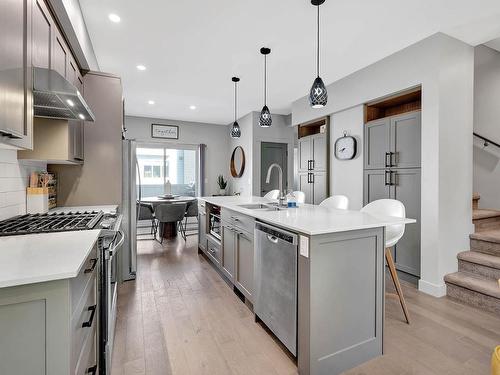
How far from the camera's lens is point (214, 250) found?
3.46m

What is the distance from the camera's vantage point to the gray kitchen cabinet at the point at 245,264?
2.34 metres

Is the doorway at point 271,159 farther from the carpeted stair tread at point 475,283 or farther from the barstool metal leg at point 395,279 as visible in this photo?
the barstool metal leg at point 395,279

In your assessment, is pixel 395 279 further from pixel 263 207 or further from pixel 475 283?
pixel 263 207

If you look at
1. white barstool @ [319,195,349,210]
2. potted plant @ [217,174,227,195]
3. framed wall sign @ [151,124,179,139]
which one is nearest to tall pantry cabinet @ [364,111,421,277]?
white barstool @ [319,195,349,210]

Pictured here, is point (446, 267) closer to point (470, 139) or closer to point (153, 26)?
point (470, 139)

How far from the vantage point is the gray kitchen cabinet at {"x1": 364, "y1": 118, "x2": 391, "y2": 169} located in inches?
133

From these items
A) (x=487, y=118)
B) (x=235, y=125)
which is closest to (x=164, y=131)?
(x=235, y=125)

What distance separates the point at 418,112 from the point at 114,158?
3.43 metres

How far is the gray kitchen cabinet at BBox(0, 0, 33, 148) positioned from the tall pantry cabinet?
11.3ft

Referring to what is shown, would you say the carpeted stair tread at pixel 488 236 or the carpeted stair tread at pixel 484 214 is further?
the carpeted stair tread at pixel 484 214

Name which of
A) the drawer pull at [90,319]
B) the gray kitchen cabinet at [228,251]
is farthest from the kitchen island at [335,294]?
the drawer pull at [90,319]

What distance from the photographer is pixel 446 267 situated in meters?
2.80

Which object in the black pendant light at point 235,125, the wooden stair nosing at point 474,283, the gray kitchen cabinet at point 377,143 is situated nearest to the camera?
the wooden stair nosing at point 474,283

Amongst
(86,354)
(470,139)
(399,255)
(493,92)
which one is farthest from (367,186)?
(86,354)
